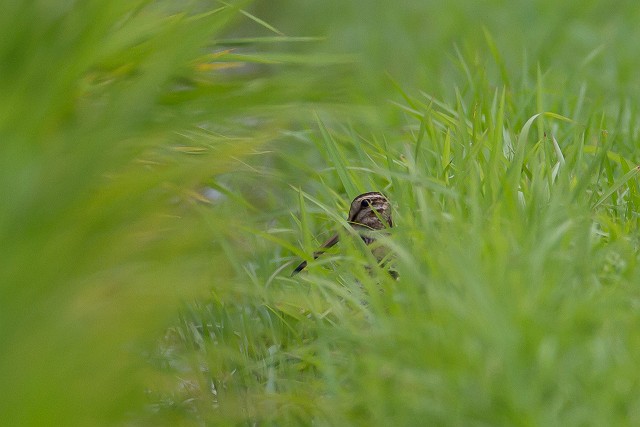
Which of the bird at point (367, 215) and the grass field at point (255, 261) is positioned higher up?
the grass field at point (255, 261)

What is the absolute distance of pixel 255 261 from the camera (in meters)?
4.26

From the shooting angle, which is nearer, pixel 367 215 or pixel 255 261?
pixel 367 215

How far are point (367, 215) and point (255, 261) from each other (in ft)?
1.58

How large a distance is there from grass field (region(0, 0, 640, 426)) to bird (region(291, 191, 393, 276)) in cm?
5

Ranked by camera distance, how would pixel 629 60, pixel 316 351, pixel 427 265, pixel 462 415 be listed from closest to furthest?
pixel 462 415, pixel 427 265, pixel 316 351, pixel 629 60

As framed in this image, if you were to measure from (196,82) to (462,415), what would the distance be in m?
1.50

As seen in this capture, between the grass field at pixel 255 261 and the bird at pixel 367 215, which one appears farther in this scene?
the bird at pixel 367 215

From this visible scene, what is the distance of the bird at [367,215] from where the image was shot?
3887mm

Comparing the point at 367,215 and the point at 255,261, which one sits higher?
the point at 367,215

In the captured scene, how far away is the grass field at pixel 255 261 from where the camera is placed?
2461 mm

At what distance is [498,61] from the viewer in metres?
5.08

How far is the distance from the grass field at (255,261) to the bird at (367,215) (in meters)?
0.05

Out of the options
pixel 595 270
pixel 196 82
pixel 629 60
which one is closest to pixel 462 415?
pixel 595 270

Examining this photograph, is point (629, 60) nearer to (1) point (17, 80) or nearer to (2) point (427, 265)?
(2) point (427, 265)
